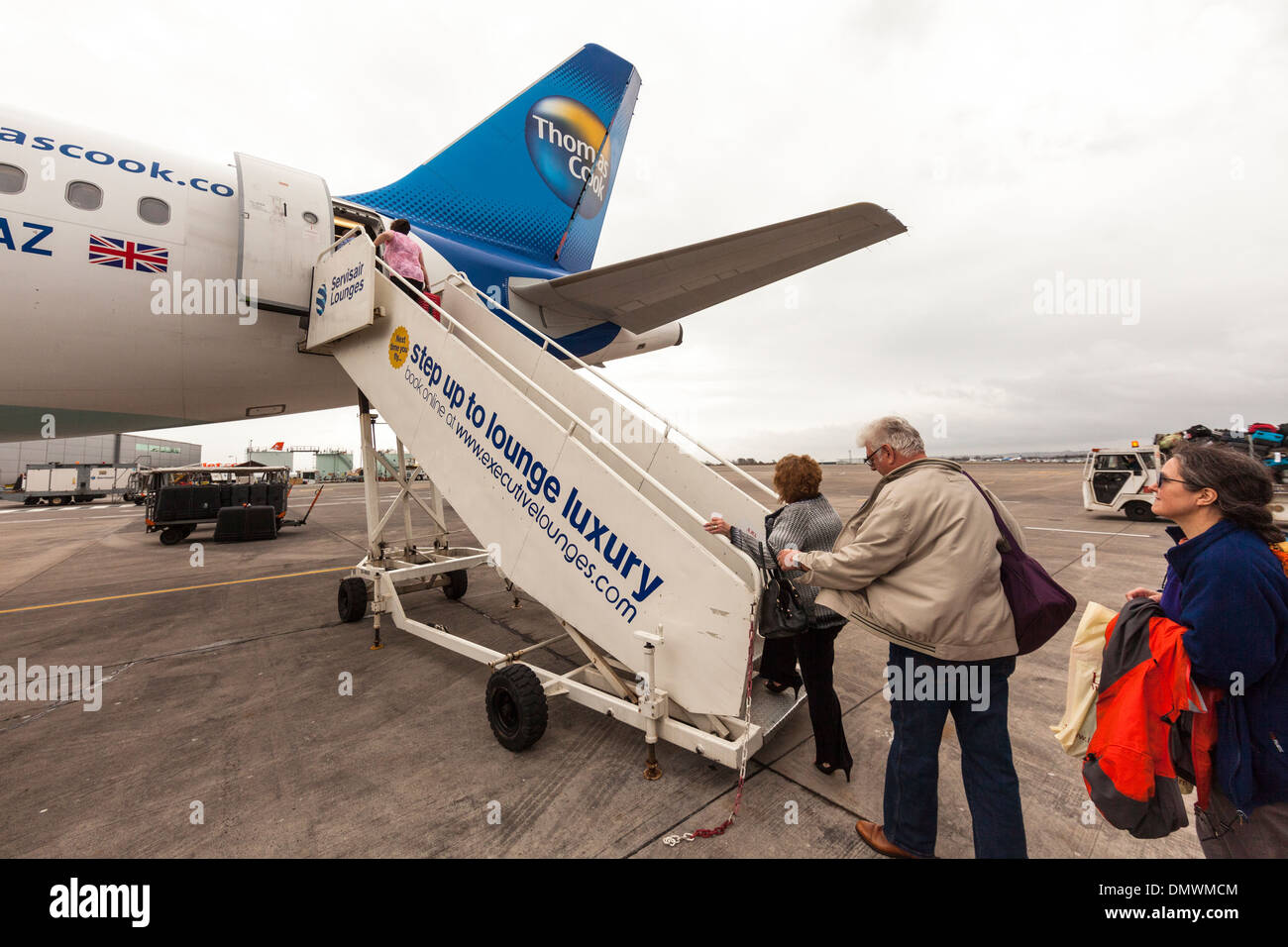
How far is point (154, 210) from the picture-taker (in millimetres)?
4504

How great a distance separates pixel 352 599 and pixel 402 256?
3.90m

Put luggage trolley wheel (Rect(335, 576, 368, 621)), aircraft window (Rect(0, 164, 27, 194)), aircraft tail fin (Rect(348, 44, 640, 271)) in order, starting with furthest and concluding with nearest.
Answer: aircraft tail fin (Rect(348, 44, 640, 271)) < luggage trolley wheel (Rect(335, 576, 368, 621)) < aircraft window (Rect(0, 164, 27, 194))

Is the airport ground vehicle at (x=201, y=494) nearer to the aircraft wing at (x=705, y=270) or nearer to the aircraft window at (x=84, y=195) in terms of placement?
the aircraft window at (x=84, y=195)

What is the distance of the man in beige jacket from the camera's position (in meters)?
2.00

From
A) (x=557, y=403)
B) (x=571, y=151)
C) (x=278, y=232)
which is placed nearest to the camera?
(x=557, y=403)

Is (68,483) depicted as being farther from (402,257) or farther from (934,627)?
(934,627)

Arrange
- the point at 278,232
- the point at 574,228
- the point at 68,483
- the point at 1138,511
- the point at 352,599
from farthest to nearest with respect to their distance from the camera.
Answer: the point at 68,483 < the point at 1138,511 < the point at 574,228 < the point at 352,599 < the point at 278,232

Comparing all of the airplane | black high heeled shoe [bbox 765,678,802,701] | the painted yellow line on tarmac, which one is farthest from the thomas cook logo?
black high heeled shoe [bbox 765,678,802,701]

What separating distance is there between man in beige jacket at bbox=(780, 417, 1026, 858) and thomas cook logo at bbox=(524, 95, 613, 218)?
28.6 feet

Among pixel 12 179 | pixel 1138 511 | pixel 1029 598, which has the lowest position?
pixel 1138 511

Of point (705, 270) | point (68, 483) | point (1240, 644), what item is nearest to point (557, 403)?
point (1240, 644)

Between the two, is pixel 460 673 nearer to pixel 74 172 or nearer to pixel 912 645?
pixel 912 645

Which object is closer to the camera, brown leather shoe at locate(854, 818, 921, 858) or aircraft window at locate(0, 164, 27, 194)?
brown leather shoe at locate(854, 818, 921, 858)

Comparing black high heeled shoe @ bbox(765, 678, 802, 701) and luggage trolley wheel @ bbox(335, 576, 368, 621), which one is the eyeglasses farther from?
luggage trolley wheel @ bbox(335, 576, 368, 621)
